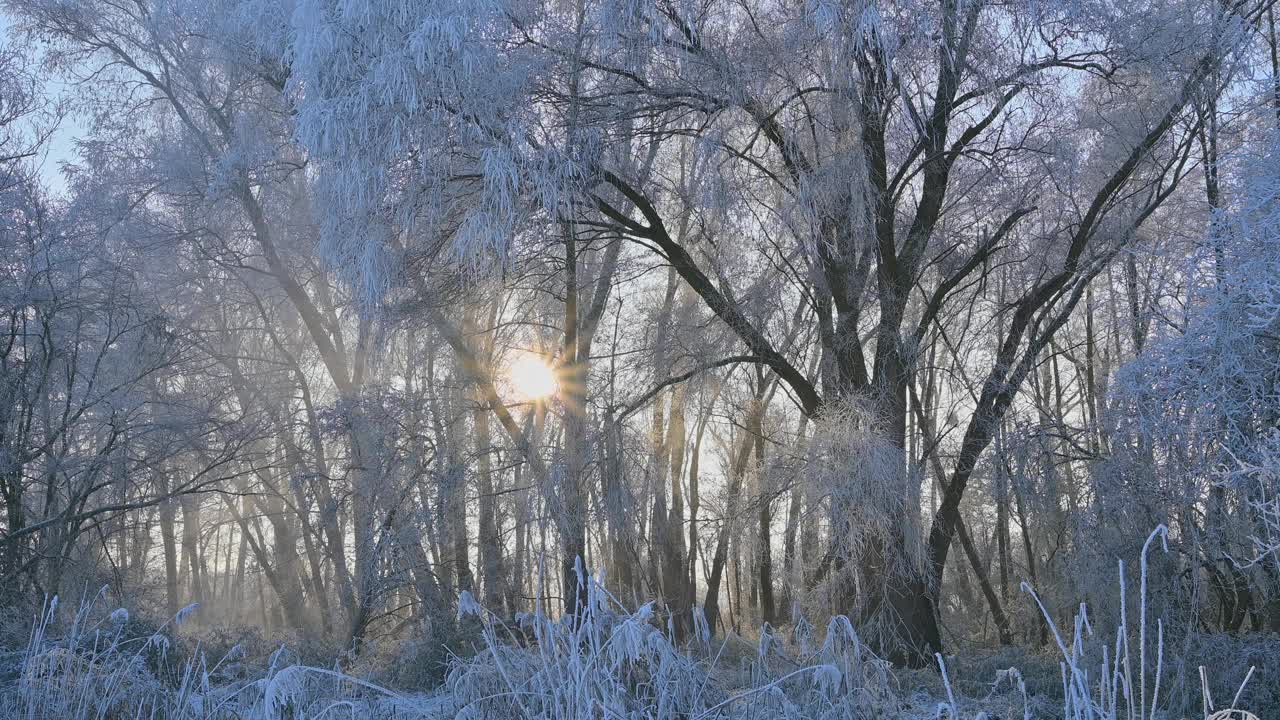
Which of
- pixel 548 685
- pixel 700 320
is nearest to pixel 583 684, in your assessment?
pixel 548 685

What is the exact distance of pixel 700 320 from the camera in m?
13.1

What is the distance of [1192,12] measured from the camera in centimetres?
915

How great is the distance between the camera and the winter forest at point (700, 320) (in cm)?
655

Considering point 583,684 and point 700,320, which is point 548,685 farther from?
point 700,320

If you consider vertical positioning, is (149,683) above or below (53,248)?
below

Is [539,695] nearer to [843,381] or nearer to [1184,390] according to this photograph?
[1184,390]

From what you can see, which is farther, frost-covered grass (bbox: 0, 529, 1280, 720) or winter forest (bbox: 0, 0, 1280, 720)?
winter forest (bbox: 0, 0, 1280, 720)

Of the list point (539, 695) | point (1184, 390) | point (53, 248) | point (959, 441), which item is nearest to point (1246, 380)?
point (1184, 390)

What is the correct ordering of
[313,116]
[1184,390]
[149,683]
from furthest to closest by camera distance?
[313,116] → [1184,390] → [149,683]

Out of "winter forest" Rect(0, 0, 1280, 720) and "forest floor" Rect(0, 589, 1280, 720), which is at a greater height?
"winter forest" Rect(0, 0, 1280, 720)

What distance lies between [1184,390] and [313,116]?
5.89 meters

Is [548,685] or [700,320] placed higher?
[700,320]

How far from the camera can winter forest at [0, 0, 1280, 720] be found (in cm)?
655

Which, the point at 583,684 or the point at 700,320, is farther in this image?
the point at 700,320
